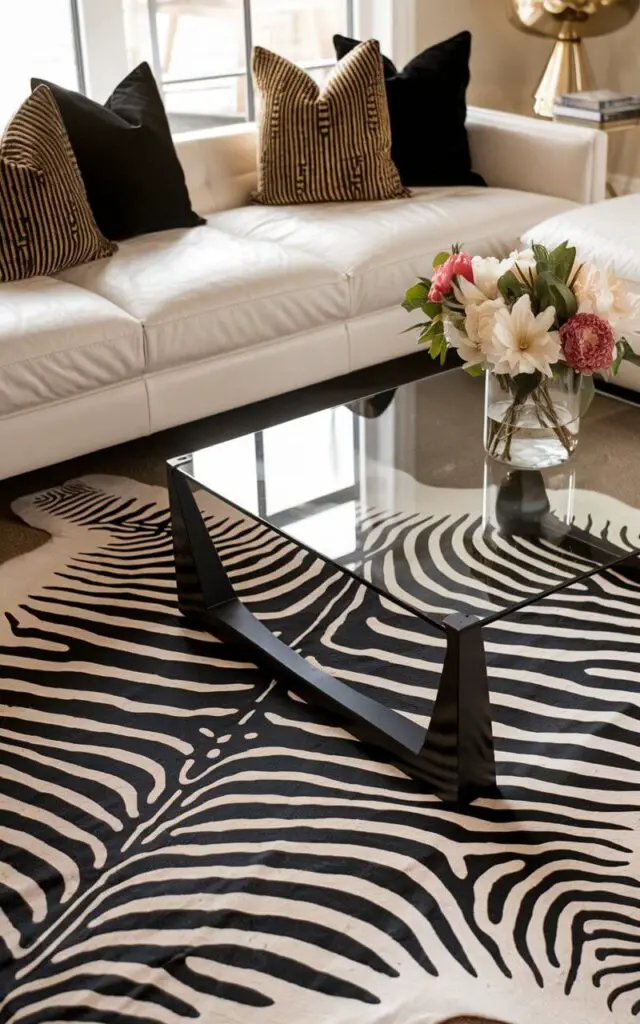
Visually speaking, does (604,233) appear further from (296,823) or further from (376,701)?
(296,823)

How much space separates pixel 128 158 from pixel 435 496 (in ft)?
5.18

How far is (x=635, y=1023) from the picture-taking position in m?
1.54

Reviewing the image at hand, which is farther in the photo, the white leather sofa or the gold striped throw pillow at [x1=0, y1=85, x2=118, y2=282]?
the gold striped throw pillow at [x1=0, y1=85, x2=118, y2=282]

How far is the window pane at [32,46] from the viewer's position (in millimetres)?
3588

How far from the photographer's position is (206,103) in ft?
13.7

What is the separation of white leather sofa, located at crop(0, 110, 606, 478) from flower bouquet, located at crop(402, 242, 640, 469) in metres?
0.85

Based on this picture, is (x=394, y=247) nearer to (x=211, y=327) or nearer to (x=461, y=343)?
(x=211, y=327)

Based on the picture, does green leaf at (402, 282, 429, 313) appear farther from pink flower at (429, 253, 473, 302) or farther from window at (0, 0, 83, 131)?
window at (0, 0, 83, 131)

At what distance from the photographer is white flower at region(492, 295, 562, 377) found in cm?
199

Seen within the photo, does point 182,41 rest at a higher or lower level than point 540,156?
higher

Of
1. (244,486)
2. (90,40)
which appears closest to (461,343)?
(244,486)

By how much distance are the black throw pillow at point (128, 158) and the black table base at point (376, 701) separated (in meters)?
1.19

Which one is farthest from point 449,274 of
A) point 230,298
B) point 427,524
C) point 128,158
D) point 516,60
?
point 516,60

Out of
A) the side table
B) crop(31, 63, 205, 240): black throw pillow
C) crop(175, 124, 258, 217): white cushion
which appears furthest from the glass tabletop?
the side table
